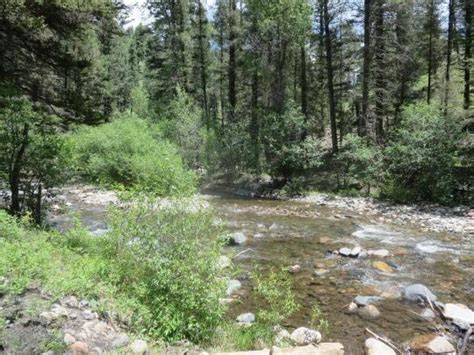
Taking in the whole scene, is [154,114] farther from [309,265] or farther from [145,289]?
[145,289]

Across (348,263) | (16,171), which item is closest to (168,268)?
(16,171)

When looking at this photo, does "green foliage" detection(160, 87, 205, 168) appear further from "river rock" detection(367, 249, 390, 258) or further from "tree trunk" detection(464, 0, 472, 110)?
"river rock" detection(367, 249, 390, 258)

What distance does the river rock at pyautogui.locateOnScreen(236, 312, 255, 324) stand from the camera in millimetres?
6276

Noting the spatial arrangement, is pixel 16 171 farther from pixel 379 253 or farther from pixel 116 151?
pixel 116 151

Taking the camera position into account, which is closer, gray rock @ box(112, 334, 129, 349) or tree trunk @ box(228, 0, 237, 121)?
gray rock @ box(112, 334, 129, 349)

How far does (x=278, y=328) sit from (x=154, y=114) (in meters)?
25.0

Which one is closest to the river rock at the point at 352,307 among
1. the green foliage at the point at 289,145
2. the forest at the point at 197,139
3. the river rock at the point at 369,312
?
the river rock at the point at 369,312

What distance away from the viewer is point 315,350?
5086 millimetres

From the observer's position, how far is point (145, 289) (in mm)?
5117

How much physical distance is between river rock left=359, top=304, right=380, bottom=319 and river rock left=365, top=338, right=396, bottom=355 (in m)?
0.94

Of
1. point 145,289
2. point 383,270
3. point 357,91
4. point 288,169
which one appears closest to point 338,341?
point 145,289

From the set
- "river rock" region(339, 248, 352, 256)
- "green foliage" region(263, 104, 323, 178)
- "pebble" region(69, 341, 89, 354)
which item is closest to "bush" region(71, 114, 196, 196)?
"green foliage" region(263, 104, 323, 178)

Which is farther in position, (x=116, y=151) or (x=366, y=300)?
(x=116, y=151)

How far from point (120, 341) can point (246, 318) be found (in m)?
2.42
